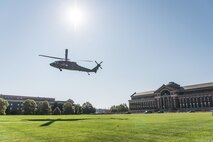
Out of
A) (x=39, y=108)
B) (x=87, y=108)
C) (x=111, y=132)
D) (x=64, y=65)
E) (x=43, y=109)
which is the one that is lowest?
(x=111, y=132)

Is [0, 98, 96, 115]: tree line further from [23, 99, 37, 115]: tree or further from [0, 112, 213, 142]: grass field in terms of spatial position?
[0, 112, 213, 142]: grass field

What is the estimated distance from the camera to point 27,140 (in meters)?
14.8

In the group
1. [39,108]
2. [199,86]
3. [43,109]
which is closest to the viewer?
[43,109]

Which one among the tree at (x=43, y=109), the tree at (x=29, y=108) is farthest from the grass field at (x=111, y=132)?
the tree at (x=43, y=109)

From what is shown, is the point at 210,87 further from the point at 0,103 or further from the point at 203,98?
the point at 0,103

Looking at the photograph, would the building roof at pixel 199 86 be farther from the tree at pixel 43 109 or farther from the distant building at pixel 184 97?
the tree at pixel 43 109

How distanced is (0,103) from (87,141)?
422 ft

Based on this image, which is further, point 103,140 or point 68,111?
point 68,111

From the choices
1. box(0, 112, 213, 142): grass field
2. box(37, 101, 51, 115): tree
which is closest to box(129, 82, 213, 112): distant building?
box(37, 101, 51, 115): tree

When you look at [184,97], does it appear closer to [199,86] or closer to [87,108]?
[199,86]

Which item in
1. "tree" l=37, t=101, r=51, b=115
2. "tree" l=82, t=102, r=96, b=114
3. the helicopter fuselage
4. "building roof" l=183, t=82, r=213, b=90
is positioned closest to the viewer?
the helicopter fuselage

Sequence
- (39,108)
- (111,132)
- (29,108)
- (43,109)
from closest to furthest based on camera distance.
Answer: (111,132) < (29,108) < (43,109) < (39,108)

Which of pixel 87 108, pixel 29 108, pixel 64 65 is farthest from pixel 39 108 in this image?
pixel 64 65

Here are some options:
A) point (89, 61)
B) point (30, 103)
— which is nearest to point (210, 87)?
point (30, 103)
